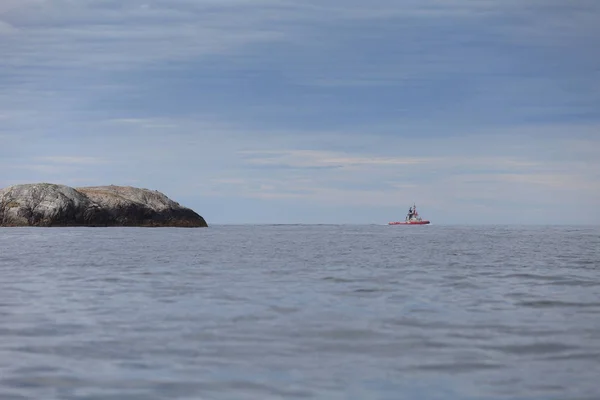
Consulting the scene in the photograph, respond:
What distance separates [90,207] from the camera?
146375mm

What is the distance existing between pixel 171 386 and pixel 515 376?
4.39 m

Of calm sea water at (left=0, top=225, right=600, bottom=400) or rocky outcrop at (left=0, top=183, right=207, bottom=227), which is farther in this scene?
rocky outcrop at (left=0, top=183, right=207, bottom=227)

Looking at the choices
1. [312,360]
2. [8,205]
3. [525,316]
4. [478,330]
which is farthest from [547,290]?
[8,205]

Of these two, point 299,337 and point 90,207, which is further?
point 90,207

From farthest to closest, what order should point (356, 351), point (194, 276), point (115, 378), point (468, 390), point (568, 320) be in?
point (194, 276), point (568, 320), point (356, 351), point (115, 378), point (468, 390)

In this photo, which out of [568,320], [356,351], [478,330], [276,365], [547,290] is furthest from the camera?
[547,290]

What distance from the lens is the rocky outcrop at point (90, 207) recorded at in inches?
5433

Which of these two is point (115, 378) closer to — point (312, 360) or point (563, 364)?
point (312, 360)

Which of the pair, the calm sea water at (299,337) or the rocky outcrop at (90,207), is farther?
the rocky outcrop at (90,207)

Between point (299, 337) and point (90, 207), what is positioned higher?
point (90, 207)

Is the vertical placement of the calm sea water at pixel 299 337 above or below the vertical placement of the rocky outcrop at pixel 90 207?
below

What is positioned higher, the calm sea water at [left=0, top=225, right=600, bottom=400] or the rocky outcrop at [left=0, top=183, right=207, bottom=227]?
the rocky outcrop at [left=0, top=183, right=207, bottom=227]

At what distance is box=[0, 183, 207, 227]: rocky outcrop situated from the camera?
138 metres

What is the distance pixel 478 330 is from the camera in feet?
43.8
